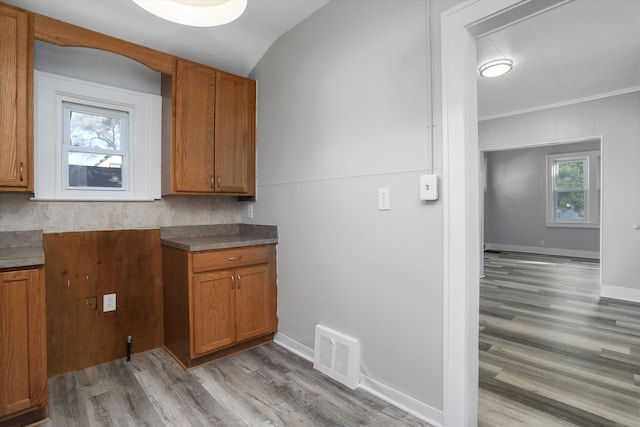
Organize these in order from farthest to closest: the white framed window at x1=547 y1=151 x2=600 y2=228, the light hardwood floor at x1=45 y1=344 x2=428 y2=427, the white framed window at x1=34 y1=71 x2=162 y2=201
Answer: the white framed window at x1=547 y1=151 x2=600 y2=228 < the white framed window at x1=34 y1=71 x2=162 y2=201 < the light hardwood floor at x1=45 y1=344 x2=428 y2=427

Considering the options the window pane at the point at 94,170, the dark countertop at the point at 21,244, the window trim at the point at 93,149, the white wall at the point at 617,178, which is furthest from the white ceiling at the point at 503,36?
the dark countertop at the point at 21,244

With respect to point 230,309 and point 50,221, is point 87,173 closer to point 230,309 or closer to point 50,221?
point 50,221

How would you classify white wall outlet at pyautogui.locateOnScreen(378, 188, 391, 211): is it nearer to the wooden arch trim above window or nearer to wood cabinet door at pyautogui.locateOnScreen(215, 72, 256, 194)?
wood cabinet door at pyautogui.locateOnScreen(215, 72, 256, 194)

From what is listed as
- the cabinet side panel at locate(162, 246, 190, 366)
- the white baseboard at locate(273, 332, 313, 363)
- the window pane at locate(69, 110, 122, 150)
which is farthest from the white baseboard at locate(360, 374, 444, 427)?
the window pane at locate(69, 110, 122, 150)

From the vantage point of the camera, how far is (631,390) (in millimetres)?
2002

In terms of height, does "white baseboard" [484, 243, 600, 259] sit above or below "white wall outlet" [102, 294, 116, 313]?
below

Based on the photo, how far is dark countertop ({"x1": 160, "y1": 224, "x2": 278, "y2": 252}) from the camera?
2318 millimetres

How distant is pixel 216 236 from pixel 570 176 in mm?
7779

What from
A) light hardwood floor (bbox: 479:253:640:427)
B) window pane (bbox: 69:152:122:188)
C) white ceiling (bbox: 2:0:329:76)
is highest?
white ceiling (bbox: 2:0:329:76)

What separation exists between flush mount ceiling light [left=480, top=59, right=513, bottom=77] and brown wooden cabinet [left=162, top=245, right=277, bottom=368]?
9.37ft

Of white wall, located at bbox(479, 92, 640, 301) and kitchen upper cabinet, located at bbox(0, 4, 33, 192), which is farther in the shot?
white wall, located at bbox(479, 92, 640, 301)

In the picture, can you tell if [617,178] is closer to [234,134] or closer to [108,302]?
[234,134]

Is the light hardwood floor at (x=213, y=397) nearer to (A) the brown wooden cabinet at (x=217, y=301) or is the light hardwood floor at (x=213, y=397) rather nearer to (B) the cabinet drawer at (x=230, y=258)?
(A) the brown wooden cabinet at (x=217, y=301)

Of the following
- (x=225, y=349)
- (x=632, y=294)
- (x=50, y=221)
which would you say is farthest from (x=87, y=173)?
(x=632, y=294)
